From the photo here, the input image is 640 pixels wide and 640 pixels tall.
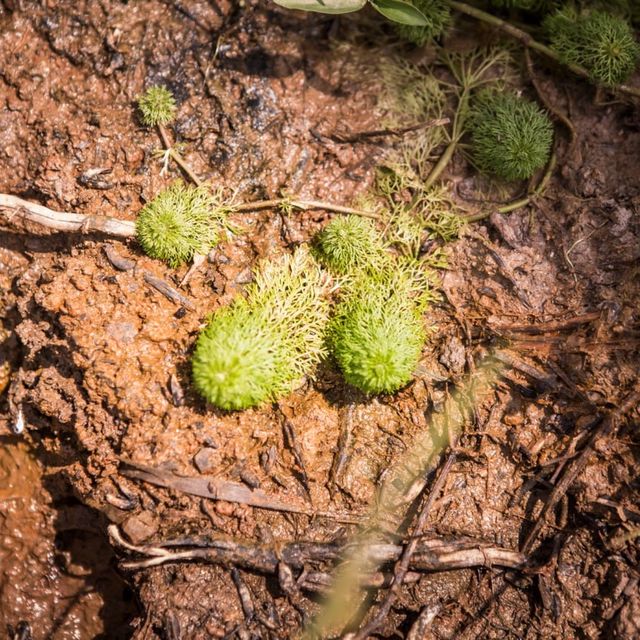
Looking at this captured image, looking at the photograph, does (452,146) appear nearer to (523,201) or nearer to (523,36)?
(523,201)

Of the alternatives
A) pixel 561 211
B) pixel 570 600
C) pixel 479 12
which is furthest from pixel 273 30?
pixel 570 600

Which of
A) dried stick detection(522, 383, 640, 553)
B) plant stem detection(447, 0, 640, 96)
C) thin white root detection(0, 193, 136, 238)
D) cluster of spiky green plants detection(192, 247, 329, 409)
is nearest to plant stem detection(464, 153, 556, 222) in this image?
plant stem detection(447, 0, 640, 96)

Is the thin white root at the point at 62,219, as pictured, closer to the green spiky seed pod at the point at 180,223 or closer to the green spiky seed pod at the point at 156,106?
the green spiky seed pod at the point at 180,223

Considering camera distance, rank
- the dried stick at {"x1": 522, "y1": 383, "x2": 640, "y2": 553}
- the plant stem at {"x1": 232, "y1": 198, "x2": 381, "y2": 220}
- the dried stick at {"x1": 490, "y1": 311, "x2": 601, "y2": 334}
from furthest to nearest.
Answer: the plant stem at {"x1": 232, "y1": 198, "x2": 381, "y2": 220} < the dried stick at {"x1": 490, "y1": 311, "x2": 601, "y2": 334} < the dried stick at {"x1": 522, "y1": 383, "x2": 640, "y2": 553}

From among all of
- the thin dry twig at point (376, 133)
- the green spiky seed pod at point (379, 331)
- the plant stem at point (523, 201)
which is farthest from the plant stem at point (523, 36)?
the green spiky seed pod at point (379, 331)

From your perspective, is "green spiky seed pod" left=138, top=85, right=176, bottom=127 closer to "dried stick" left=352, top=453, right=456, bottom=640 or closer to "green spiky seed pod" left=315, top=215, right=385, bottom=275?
"green spiky seed pod" left=315, top=215, right=385, bottom=275

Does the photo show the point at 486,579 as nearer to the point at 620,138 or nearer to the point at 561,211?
the point at 561,211
